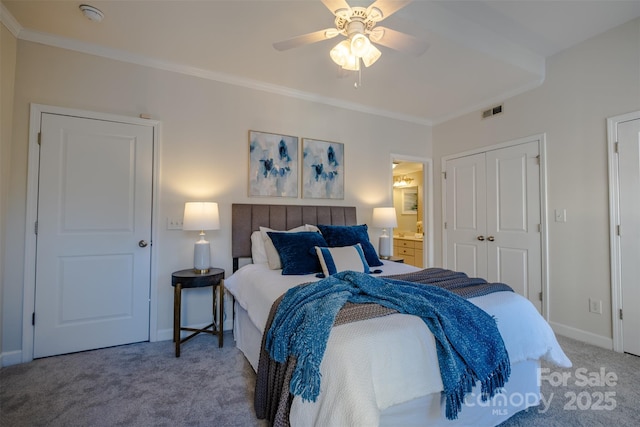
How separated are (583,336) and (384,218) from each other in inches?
87.8

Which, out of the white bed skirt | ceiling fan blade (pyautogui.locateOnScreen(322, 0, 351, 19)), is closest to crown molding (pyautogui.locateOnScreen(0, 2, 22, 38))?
ceiling fan blade (pyautogui.locateOnScreen(322, 0, 351, 19))

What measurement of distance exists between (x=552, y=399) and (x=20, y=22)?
4691 mm

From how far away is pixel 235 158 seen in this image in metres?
3.12

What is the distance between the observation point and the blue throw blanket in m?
1.22

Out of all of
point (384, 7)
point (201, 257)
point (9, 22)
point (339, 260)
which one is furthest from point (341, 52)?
point (9, 22)

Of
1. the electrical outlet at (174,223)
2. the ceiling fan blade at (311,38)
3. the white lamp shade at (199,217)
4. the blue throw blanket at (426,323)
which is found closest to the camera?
the blue throw blanket at (426,323)

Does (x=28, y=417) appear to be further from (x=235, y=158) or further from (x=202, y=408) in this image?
(x=235, y=158)

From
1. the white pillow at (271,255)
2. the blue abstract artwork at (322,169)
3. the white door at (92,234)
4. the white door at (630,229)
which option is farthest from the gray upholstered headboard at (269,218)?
the white door at (630,229)

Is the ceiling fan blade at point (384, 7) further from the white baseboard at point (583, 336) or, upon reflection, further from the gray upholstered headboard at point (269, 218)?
the white baseboard at point (583, 336)

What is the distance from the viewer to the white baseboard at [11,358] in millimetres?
2234

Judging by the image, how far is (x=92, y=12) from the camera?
83.4 inches

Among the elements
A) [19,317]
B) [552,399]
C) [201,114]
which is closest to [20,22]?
[201,114]

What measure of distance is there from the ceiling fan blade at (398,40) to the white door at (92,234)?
2.21 metres

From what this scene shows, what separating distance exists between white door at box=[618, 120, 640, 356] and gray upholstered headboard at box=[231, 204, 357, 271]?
2.59 meters
